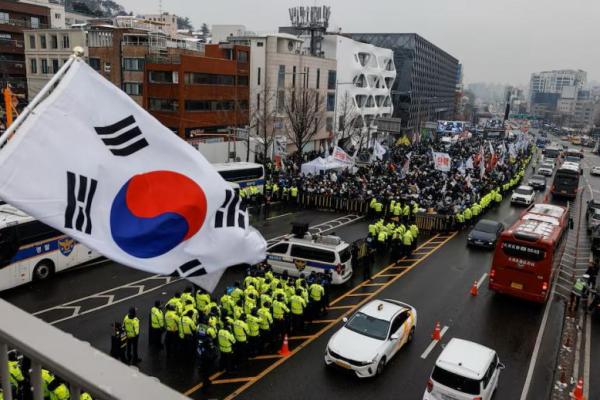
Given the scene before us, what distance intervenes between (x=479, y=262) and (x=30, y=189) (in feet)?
71.2

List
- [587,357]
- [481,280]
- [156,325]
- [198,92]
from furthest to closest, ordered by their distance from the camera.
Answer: [198,92] < [481,280] < [587,357] < [156,325]

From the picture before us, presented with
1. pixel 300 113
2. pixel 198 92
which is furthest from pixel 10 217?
pixel 300 113

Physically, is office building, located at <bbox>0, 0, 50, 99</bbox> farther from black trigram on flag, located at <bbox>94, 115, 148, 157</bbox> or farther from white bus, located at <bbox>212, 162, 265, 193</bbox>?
black trigram on flag, located at <bbox>94, 115, 148, 157</bbox>

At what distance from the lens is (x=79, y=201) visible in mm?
4559

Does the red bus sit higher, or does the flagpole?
the flagpole

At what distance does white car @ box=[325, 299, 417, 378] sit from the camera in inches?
479

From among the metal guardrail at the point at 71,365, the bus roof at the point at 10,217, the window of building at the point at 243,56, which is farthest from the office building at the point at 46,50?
the metal guardrail at the point at 71,365

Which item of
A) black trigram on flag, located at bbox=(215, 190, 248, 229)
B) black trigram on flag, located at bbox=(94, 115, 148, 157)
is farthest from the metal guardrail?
black trigram on flag, located at bbox=(215, 190, 248, 229)

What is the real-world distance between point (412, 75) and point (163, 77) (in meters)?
67.4

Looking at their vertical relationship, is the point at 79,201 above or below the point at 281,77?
below

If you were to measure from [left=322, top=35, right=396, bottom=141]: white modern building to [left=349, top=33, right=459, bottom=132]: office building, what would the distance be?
11.4 m

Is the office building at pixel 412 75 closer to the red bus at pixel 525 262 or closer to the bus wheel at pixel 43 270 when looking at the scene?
the red bus at pixel 525 262

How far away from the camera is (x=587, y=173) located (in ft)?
203

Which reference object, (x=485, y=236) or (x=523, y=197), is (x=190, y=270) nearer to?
(x=485, y=236)
